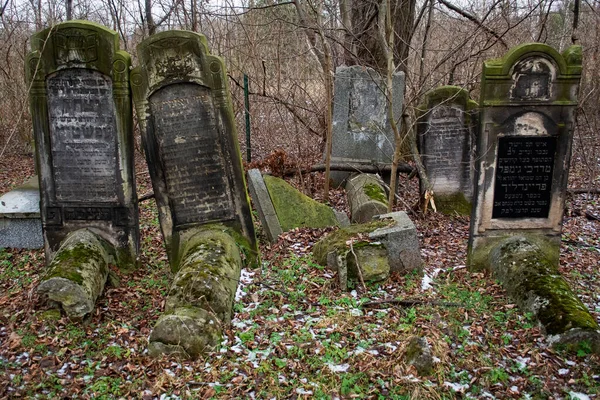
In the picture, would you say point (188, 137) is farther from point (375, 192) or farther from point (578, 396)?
point (578, 396)

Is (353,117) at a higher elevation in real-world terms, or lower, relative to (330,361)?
higher

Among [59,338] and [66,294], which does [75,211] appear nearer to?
[66,294]

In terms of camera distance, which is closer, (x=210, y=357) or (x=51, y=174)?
(x=210, y=357)

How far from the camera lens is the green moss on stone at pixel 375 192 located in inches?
303

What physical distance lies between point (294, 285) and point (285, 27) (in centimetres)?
1075

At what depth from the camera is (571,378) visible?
12.2 feet

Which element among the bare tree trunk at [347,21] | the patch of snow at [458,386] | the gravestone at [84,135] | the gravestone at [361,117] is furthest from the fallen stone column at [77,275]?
the bare tree trunk at [347,21]

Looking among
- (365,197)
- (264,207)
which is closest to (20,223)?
(264,207)

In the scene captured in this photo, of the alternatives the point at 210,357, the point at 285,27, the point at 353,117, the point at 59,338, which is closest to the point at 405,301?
the point at 210,357

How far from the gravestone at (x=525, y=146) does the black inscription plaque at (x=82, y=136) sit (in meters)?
4.21

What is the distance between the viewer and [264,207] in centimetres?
688

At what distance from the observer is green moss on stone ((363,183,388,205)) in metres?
7.70

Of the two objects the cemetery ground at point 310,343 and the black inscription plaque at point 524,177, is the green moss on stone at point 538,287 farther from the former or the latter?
the black inscription plaque at point 524,177

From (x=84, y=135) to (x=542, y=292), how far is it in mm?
5150
